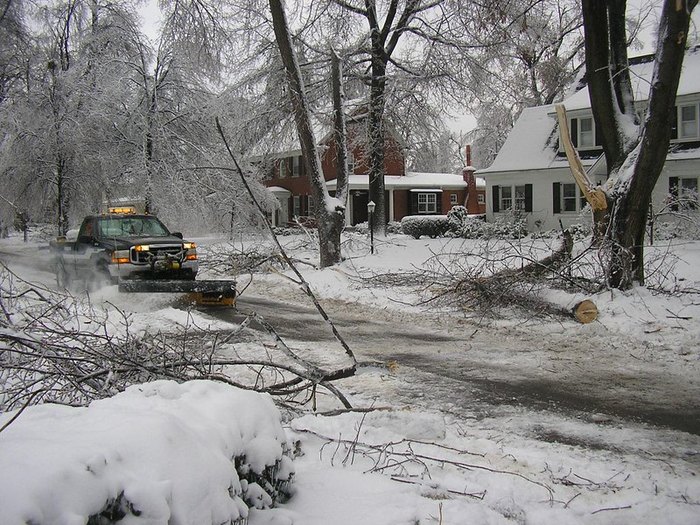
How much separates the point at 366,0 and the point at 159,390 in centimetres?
2188

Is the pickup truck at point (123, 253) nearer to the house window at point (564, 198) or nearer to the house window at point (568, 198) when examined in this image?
the house window at point (564, 198)

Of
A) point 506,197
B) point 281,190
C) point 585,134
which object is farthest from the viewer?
point 281,190

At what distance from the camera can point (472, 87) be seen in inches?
906

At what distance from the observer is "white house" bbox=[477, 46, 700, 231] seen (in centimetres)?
2495

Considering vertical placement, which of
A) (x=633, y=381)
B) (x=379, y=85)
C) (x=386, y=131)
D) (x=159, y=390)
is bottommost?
(x=633, y=381)

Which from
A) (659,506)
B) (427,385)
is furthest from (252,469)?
(427,385)

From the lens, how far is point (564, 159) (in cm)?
2814

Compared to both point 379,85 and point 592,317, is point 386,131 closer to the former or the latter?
point 379,85

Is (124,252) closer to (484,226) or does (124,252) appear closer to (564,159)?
(484,226)

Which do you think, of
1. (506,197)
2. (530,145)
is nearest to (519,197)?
(506,197)

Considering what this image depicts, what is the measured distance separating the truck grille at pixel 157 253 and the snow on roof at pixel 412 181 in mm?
26795

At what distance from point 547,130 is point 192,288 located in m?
25.0

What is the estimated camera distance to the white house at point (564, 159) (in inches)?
982

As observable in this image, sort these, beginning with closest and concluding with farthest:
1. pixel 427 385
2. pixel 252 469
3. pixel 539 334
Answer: pixel 252 469
pixel 427 385
pixel 539 334
